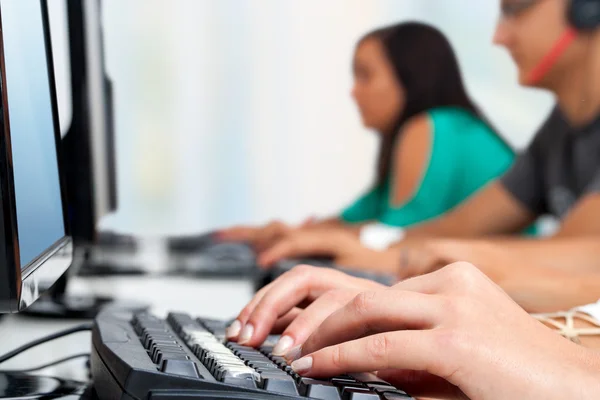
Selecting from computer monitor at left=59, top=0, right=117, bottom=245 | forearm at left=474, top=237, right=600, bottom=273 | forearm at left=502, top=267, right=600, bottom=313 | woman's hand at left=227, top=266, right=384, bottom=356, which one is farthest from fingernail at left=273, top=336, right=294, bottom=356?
forearm at left=474, top=237, right=600, bottom=273

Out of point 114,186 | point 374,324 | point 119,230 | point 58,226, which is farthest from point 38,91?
point 119,230

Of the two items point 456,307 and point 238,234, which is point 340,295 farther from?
point 238,234

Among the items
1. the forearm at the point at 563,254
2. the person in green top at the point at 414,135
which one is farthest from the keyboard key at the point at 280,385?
the person in green top at the point at 414,135

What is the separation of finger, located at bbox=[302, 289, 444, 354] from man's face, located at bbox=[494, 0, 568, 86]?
4.97 feet

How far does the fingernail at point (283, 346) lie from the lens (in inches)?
18.0

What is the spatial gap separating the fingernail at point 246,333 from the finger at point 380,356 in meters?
0.11

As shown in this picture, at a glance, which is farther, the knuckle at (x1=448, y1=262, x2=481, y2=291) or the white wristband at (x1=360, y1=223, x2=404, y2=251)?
the white wristband at (x1=360, y1=223, x2=404, y2=251)

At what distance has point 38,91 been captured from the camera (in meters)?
0.53

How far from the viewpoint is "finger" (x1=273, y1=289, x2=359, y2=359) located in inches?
18.3

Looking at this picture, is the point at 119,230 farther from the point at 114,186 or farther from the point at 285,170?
the point at 114,186

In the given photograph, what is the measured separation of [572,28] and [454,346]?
1.58 m

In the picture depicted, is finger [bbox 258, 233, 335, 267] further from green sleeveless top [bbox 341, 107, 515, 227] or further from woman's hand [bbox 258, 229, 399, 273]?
green sleeveless top [bbox 341, 107, 515, 227]

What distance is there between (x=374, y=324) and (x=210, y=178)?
154 cm

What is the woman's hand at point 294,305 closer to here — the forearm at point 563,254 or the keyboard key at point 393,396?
the keyboard key at point 393,396
